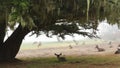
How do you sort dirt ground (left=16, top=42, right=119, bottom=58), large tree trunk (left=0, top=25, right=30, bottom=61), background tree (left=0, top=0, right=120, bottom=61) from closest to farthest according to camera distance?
background tree (left=0, top=0, right=120, bottom=61) → large tree trunk (left=0, top=25, right=30, bottom=61) → dirt ground (left=16, top=42, right=119, bottom=58)

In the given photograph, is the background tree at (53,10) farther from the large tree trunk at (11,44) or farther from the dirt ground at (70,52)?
the dirt ground at (70,52)

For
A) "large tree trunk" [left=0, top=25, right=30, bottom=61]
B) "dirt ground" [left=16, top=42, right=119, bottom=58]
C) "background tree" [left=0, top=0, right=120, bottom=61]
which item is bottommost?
"dirt ground" [left=16, top=42, right=119, bottom=58]

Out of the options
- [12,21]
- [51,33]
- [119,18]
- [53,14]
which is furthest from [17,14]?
[51,33]

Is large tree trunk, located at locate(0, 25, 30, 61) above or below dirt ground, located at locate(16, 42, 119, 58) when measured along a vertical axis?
above

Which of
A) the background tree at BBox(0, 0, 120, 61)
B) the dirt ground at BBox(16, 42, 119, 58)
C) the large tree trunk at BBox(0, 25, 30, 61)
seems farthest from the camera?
the dirt ground at BBox(16, 42, 119, 58)

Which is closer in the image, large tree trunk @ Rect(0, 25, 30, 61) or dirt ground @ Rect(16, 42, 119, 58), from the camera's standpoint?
large tree trunk @ Rect(0, 25, 30, 61)

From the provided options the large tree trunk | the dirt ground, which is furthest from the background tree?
the dirt ground

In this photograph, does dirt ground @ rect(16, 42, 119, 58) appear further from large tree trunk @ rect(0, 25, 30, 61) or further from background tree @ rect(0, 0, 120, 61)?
background tree @ rect(0, 0, 120, 61)

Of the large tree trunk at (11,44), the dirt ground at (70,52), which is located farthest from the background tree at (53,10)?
the dirt ground at (70,52)

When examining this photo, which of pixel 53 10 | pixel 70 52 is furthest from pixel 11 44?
pixel 70 52

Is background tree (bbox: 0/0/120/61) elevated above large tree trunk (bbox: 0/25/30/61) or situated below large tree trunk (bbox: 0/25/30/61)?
above

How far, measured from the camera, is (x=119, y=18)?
2033 cm

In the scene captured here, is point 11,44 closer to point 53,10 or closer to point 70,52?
point 53,10

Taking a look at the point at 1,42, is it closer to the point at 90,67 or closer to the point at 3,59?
the point at 3,59
